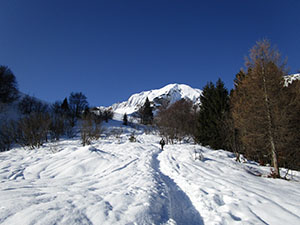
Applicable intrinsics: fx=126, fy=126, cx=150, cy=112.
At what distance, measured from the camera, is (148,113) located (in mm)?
49125

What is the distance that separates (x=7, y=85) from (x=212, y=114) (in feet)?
131

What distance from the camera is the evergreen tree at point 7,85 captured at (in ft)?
86.0

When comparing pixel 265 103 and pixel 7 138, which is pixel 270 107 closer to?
pixel 265 103

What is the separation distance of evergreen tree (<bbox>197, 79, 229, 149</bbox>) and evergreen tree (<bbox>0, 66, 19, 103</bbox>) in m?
38.9

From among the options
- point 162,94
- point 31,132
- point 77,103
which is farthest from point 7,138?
point 162,94

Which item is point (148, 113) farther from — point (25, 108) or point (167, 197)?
point (167, 197)

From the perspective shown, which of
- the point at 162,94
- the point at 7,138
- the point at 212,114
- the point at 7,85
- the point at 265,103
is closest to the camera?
the point at 265,103

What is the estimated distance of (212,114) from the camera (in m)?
15.0

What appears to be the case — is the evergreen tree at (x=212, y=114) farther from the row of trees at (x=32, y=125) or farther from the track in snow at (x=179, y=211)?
the row of trees at (x=32, y=125)

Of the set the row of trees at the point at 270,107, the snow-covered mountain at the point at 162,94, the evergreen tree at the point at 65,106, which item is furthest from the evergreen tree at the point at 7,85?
the snow-covered mountain at the point at 162,94

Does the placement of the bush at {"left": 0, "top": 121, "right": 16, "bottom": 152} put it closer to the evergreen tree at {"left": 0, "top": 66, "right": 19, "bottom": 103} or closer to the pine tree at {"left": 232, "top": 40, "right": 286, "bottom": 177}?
the evergreen tree at {"left": 0, "top": 66, "right": 19, "bottom": 103}

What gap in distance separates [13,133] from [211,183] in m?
20.4

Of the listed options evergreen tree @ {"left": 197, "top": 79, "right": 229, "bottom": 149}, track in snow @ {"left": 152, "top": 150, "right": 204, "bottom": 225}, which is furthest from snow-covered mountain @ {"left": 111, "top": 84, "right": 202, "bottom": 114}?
track in snow @ {"left": 152, "top": 150, "right": 204, "bottom": 225}

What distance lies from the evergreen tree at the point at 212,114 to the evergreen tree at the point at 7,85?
1531 inches
